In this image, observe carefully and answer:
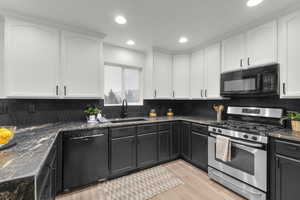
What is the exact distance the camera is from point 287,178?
1.51 metres

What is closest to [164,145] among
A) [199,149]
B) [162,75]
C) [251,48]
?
[199,149]

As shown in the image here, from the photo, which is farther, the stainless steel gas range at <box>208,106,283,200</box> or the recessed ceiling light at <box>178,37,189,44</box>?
→ the recessed ceiling light at <box>178,37,189,44</box>

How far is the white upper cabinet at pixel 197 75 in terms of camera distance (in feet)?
9.94

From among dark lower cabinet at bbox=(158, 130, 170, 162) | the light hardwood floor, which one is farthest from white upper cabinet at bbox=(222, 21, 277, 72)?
the light hardwood floor

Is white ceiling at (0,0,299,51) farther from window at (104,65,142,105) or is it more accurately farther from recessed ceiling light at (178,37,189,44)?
window at (104,65,142,105)

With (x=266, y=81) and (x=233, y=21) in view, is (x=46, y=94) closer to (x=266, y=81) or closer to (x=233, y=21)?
(x=233, y=21)

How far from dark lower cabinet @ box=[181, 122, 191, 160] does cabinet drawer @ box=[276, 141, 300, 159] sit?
1.42m

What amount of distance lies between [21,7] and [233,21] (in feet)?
9.98

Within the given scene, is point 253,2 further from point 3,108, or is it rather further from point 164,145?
point 3,108

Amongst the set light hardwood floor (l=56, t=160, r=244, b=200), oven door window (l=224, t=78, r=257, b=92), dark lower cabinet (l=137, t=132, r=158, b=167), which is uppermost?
oven door window (l=224, t=78, r=257, b=92)

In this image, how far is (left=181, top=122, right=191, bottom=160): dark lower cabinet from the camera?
2.84 meters

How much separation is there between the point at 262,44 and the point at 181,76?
65.1 inches

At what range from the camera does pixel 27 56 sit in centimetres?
196

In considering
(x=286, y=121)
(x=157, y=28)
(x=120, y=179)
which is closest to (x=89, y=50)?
(x=157, y=28)
